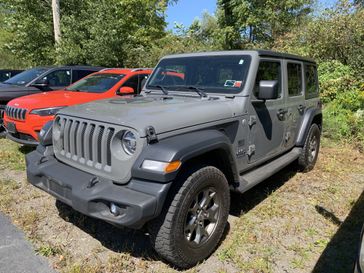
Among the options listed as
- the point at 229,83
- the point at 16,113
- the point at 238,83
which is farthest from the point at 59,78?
the point at 238,83

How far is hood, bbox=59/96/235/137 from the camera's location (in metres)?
2.79

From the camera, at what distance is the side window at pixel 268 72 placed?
12.8 ft

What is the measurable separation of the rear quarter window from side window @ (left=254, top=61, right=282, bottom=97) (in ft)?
3.64

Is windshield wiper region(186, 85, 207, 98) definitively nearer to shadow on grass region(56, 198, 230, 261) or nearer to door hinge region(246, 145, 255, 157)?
door hinge region(246, 145, 255, 157)

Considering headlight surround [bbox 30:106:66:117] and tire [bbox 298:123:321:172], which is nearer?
tire [bbox 298:123:321:172]

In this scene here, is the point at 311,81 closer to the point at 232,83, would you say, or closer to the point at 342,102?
the point at 232,83

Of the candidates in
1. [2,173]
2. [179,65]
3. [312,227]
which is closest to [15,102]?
[2,173]

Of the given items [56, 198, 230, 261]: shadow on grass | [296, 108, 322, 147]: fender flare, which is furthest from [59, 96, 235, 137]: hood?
[296, 108, 322, 147]: fender flare

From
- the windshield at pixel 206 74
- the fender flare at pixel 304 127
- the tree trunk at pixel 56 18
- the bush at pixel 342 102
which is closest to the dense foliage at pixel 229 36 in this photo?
the bush at pixel 342 102

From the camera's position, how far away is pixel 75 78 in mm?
8453

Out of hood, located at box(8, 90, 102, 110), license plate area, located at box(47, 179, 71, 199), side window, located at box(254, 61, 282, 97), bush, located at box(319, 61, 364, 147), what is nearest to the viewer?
license plate area, located at box(47, 179, 71, 199)

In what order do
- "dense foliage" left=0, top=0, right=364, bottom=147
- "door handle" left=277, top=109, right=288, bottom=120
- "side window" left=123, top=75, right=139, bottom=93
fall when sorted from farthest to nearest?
1. "dense foliage" left=0, top=0, right=364, bottom=147
2. "side window" left=123, top=75, right=139, bottom=93
3. "door handle" left=277, top=109, right=288, bottom=120

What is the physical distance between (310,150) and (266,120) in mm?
1856

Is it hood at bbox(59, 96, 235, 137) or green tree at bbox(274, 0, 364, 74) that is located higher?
green tree at bbox(274, 0, 364, 74)
